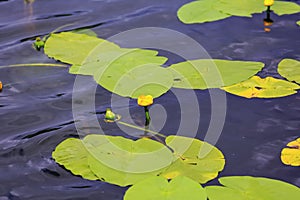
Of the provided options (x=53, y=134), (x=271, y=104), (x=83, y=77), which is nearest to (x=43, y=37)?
(x=83, y=77)

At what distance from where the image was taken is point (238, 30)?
7.17 ft

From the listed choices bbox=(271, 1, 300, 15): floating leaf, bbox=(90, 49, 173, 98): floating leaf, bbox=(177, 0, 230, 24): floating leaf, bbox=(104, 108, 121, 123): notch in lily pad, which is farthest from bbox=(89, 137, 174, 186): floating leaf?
bbox=(271, 1, 300, 15): floating leaf

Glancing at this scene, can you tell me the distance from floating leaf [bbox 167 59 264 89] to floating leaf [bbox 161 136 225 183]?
0.30 metres

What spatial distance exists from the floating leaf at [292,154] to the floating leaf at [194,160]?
0.18 m


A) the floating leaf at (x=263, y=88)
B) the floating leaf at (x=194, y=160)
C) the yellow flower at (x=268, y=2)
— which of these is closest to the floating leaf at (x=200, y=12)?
the yellow flower at (x=268, y=2)

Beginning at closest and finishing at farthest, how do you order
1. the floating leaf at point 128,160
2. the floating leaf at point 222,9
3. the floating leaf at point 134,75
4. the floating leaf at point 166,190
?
the floating leaf at point 166,190 < the floating leaf at point 128,160 < the floating leaf at point 134,75 < the floating leaf at point 222,9

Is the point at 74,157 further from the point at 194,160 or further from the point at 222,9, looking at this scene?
the point at 222,9

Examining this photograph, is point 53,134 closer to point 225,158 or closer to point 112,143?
point 112,143

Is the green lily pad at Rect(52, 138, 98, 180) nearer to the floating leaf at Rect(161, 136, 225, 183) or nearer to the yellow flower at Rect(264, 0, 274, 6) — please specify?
the floating leaf at Rect(161, 136, 225, 183)

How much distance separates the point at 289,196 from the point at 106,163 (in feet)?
1.56

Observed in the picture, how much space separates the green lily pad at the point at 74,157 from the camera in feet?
4.69

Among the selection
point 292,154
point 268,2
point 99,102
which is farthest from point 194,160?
point 268,2

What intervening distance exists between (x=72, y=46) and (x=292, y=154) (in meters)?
0.96

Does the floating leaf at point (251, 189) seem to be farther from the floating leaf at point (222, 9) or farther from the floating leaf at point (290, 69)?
the floating leaf at point (222, 9)
